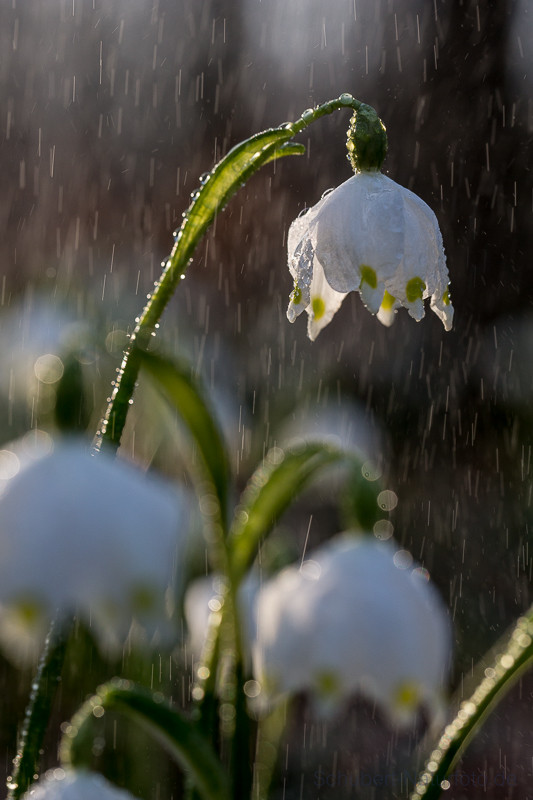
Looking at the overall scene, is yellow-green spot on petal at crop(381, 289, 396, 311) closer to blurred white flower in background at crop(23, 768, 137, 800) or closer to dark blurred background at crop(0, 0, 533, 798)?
blurred white flower in background at crop(23, 768, 137, 800)

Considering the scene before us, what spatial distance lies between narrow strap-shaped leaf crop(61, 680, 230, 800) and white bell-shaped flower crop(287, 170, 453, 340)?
0.34 metres

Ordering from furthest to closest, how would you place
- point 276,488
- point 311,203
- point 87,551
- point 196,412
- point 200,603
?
point 311,203 → point 200,603 → point 276,488 → point 196,412 → point 87,551

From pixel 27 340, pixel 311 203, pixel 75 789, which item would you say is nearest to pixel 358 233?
pixel 75 789

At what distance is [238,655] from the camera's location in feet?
2.71

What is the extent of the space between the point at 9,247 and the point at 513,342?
223 centimetres

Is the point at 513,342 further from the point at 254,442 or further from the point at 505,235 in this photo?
the point at 254,442

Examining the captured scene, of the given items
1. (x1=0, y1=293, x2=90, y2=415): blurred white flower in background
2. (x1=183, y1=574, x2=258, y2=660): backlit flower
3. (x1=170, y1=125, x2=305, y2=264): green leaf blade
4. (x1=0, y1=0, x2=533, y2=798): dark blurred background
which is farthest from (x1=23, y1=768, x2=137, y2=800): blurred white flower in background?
(x1=0, y1=0, x2=533, y2=798): dark blurred background

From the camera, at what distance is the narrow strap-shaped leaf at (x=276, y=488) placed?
2.83 feet

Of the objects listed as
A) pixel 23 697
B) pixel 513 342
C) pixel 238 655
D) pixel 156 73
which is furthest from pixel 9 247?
pixel 238 655

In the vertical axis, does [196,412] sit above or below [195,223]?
below

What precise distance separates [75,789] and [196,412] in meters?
0.27

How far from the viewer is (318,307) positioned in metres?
0.93

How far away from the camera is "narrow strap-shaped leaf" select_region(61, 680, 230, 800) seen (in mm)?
742

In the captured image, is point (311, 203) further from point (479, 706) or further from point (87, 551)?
point (87, 551)
